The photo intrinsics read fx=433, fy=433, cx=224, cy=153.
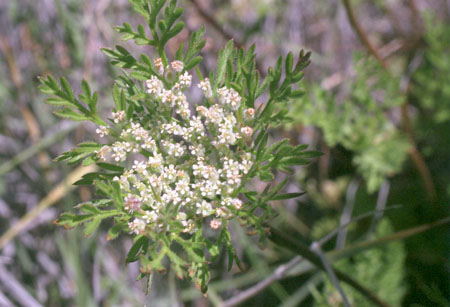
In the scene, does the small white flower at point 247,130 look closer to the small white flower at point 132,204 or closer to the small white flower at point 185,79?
the small white flower at point 185,79

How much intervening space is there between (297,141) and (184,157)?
5.29 feet

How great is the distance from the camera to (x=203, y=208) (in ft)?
3.24

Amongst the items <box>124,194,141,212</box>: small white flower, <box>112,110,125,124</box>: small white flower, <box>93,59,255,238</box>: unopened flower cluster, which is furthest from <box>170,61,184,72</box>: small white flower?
<box>124,194,141,212</box>: small white flower

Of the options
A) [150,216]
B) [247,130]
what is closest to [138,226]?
[150,216]

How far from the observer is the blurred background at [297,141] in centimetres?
206

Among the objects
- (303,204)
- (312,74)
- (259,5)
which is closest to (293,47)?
(312,74)

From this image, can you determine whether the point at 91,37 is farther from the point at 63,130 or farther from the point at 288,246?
the point at 288,246

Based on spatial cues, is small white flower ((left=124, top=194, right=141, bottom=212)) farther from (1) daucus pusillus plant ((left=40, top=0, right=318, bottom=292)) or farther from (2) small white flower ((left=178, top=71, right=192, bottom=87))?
(2) small white flower ((left=178, top=71, right=192, bottom=87))

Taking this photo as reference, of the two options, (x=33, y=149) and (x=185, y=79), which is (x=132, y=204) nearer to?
(x=185, y=79)

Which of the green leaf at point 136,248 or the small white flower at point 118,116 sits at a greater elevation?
the small white flower at point 118,116

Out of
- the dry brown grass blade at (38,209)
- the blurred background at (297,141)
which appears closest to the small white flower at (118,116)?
the blurred background at (297,141)

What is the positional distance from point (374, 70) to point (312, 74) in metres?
0.71

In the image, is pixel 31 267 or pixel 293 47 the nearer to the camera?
pixel 31 267

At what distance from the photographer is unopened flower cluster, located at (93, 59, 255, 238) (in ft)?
3.24
